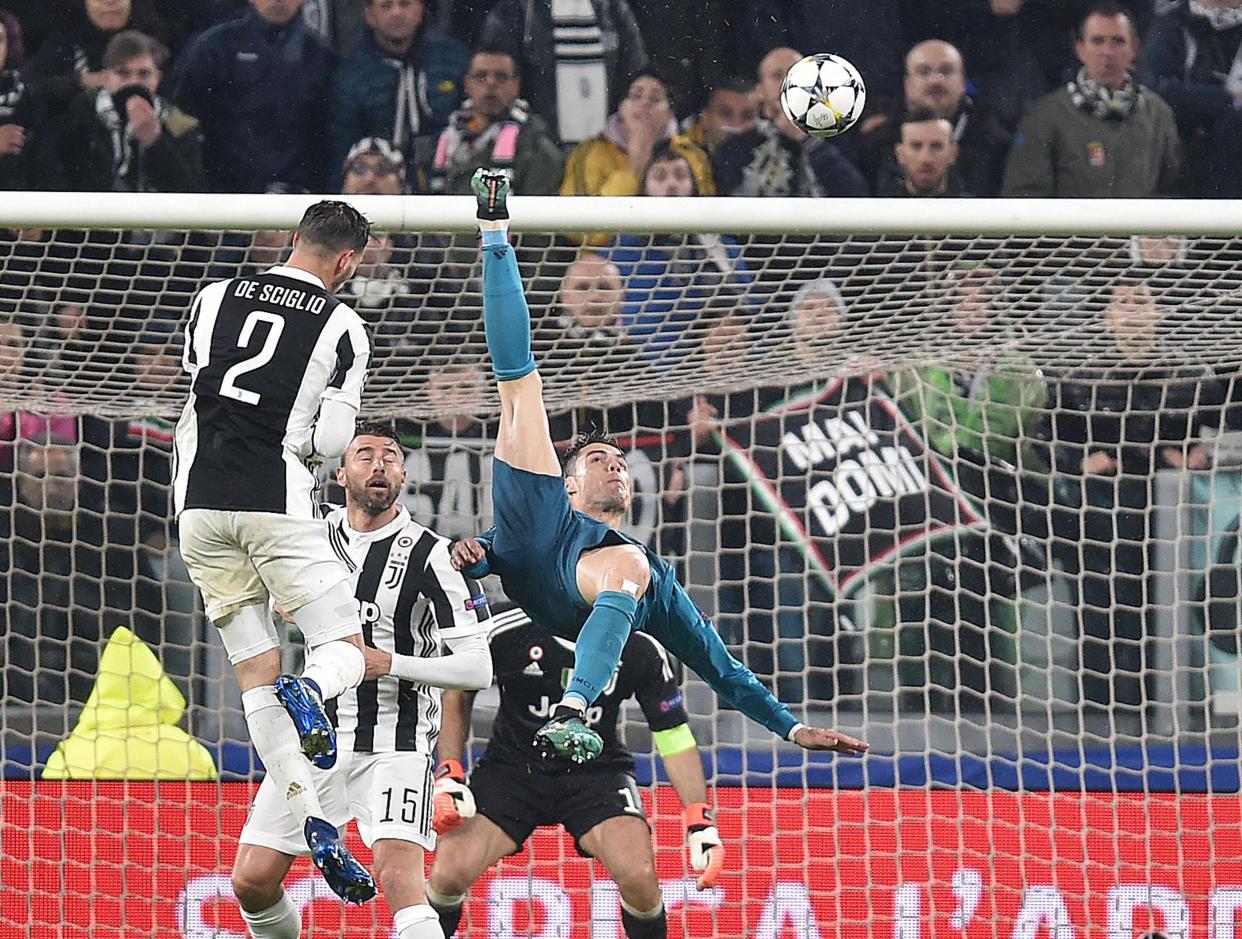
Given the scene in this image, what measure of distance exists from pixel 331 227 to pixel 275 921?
2440 mm

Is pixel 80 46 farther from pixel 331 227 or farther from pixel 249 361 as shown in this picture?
pixel 249 361

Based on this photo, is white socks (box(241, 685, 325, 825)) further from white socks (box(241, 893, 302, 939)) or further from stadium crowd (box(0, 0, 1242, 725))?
stadium crowd (box(0, 0, 1242, 725))

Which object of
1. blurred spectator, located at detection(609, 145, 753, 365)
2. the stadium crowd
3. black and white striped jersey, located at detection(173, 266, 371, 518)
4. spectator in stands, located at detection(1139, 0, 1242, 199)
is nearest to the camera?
black and white striped jersey, located at detection(173, 266, 371, 518)

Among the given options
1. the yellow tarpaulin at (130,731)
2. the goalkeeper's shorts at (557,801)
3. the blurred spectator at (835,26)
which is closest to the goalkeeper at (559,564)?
the goalkeeper's shorts at (557,801)

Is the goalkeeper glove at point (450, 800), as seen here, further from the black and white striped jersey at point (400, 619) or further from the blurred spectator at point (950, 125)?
the blurred spectator at point (950, 125)

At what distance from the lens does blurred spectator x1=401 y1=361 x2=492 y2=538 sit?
7.36 m

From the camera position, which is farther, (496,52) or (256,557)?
(496,52)

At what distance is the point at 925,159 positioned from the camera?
26.9ft

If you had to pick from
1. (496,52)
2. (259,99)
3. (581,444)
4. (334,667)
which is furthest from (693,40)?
(334,667)

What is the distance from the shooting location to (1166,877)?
6.93 metres

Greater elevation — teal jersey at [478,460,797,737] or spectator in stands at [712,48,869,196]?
spectator in stands at [712,48,869,196]

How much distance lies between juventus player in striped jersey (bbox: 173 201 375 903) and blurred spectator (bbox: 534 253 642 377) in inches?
68.5

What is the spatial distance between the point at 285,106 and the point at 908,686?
148 inches

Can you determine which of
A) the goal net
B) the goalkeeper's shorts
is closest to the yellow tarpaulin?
the goal net
